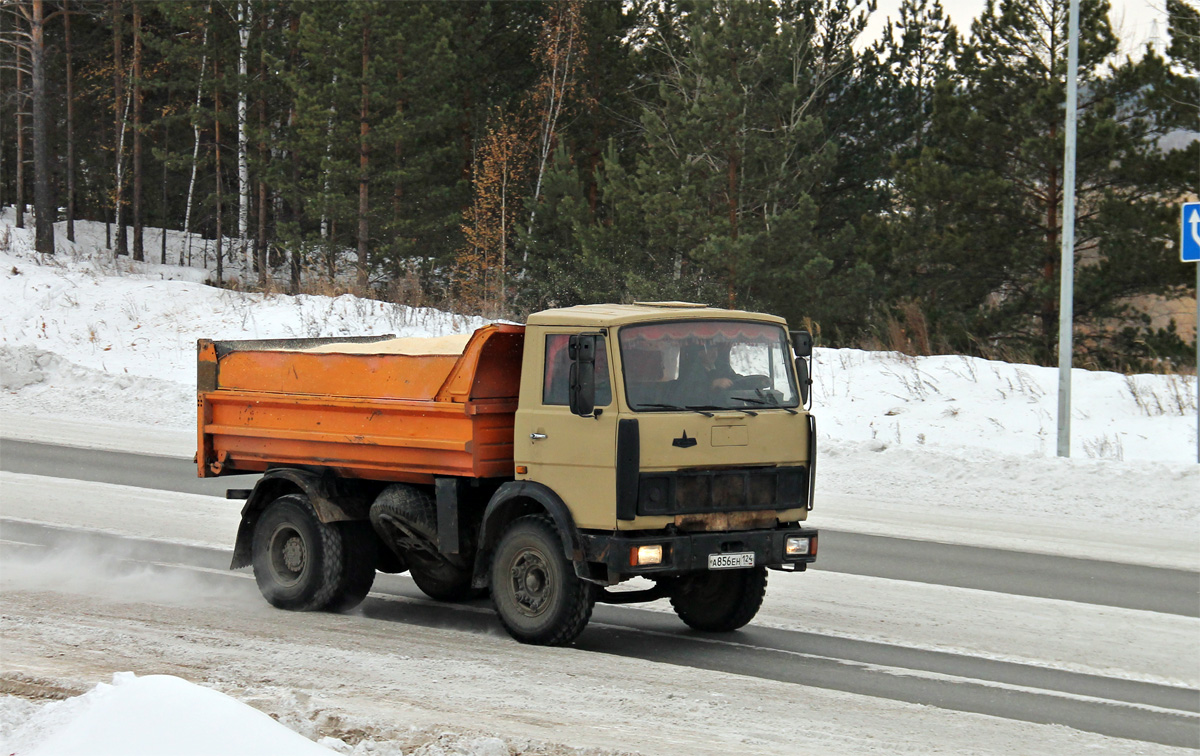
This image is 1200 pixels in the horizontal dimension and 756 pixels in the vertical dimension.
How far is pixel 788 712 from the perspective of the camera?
6879 millimetres

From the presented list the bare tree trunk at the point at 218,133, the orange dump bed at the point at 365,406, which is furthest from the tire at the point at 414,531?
the bare tree trunk at the point at 218,133

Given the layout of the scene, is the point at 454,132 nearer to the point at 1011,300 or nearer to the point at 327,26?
the point at 327,26

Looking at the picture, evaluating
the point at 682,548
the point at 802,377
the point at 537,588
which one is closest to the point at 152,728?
the point at 537,588

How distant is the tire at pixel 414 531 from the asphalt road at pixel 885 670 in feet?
1.13

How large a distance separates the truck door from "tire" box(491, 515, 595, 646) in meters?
0.30

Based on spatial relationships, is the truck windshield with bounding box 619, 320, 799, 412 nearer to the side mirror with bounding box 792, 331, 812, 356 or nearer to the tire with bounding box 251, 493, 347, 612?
the side mirror with bounding box 792, 331, 812, 356

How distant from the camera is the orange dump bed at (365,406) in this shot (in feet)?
28.6

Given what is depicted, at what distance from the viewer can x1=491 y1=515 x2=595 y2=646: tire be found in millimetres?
8172

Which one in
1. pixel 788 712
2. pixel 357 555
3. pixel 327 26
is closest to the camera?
pixel 788 712

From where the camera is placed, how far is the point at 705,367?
8312 mm

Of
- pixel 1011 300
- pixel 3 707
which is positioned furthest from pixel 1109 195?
pixel 3 707

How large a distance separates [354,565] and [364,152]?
28.9 metres

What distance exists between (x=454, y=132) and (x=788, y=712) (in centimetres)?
3734

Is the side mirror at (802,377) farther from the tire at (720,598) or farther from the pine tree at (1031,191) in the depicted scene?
the pine tree at (1031,191)
